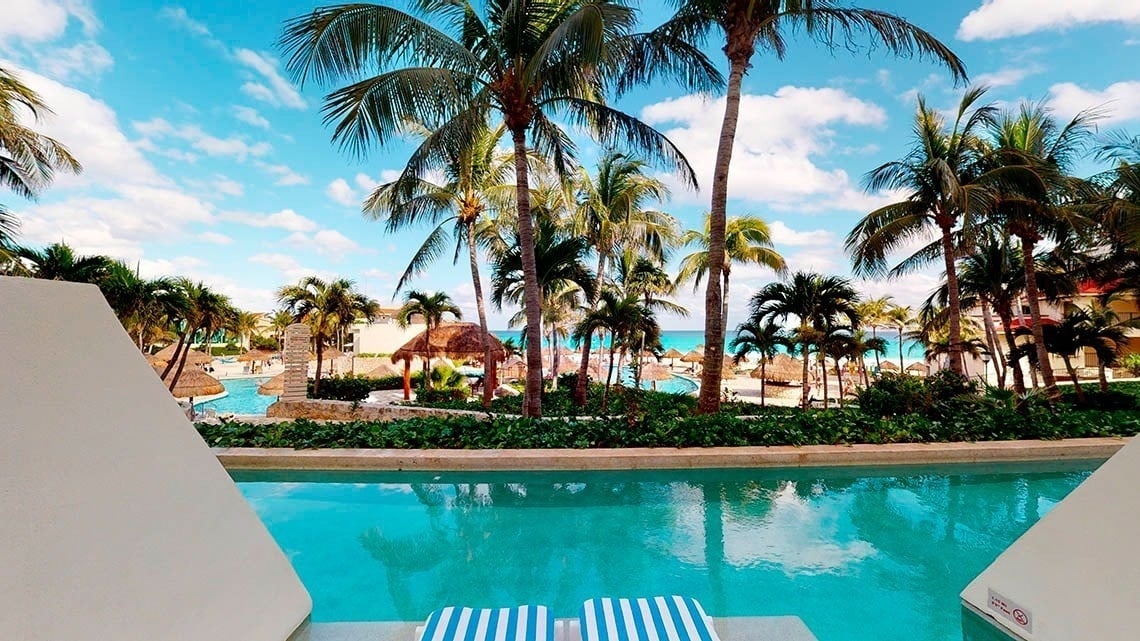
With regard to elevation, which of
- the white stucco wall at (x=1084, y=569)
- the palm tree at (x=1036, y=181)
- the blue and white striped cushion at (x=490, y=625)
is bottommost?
the blue and white striped cushion at (x=490, y=625)

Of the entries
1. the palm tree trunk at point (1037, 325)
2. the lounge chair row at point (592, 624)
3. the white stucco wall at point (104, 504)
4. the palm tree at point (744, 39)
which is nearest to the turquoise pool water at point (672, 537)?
the lounge chair row at point (592, 624)

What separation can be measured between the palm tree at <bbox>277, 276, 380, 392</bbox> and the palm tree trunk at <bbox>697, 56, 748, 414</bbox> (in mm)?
14165

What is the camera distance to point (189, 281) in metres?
12.6

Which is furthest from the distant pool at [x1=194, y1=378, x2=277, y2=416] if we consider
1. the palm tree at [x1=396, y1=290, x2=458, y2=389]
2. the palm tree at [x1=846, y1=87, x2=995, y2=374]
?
the palm tree at [x1=846, y1=87, x2=995, y2=374]

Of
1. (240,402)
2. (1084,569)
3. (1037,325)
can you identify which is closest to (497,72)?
(1084,569)

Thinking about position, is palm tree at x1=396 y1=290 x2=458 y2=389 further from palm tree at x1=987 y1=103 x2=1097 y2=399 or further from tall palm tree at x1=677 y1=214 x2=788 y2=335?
palm tree at x1=987 y1=103 x2=1097 y2=399

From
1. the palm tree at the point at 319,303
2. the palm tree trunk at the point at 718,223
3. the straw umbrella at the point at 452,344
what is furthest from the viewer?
the palm tree at the point at 319,303

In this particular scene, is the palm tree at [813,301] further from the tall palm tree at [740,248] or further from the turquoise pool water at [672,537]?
the turquoise pool water at [672,537]

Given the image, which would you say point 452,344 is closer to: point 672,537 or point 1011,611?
point 672,537

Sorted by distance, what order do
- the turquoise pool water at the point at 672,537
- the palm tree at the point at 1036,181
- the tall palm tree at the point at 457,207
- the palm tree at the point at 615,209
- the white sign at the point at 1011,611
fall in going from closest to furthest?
the white sign at the point at 1011,611 < the turquoise pool water at the point at 672,537 < the palm tree at the point at 1036,181 < the tall palm tree at the point at 457,207 < the palm tree at the point at 615,209

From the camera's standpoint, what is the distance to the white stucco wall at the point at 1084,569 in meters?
2.28

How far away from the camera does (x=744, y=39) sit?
8.27 meters

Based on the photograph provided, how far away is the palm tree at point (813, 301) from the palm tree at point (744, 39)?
4883 millimetres

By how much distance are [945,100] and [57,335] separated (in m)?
16.4
